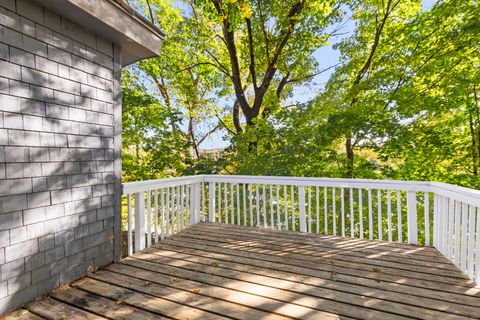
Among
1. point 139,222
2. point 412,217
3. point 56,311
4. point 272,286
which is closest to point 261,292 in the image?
point 272,286

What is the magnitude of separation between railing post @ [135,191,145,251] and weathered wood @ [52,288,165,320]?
911mm

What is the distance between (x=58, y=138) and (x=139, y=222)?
1.35m

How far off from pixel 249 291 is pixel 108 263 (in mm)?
1601

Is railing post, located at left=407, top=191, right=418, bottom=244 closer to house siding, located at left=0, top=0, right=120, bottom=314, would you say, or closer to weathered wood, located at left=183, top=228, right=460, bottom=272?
weathered wood, located at left=183, top=228, right=460, bottom=272

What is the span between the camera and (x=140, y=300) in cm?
196

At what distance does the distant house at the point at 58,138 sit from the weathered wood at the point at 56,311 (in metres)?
0.10

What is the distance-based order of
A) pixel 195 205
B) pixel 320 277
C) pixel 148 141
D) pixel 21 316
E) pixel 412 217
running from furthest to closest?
pixel 148 141 < pixel 195 205 < pixel 412 217 < pixel 320 277 < pixel 21 316

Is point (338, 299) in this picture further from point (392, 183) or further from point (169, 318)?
point (392, 183)

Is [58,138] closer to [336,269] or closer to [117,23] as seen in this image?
[117,23]

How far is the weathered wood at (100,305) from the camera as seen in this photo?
69.4 inches

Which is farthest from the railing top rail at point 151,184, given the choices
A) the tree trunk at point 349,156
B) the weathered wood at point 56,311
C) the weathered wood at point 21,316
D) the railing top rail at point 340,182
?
the tree trunk at point 349,156

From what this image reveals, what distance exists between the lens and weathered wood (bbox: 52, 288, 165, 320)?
176 centimetres

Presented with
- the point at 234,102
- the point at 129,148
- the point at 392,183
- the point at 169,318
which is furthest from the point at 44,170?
the point at 234,102

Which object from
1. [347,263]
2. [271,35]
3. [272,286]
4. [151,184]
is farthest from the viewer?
[271,35]
